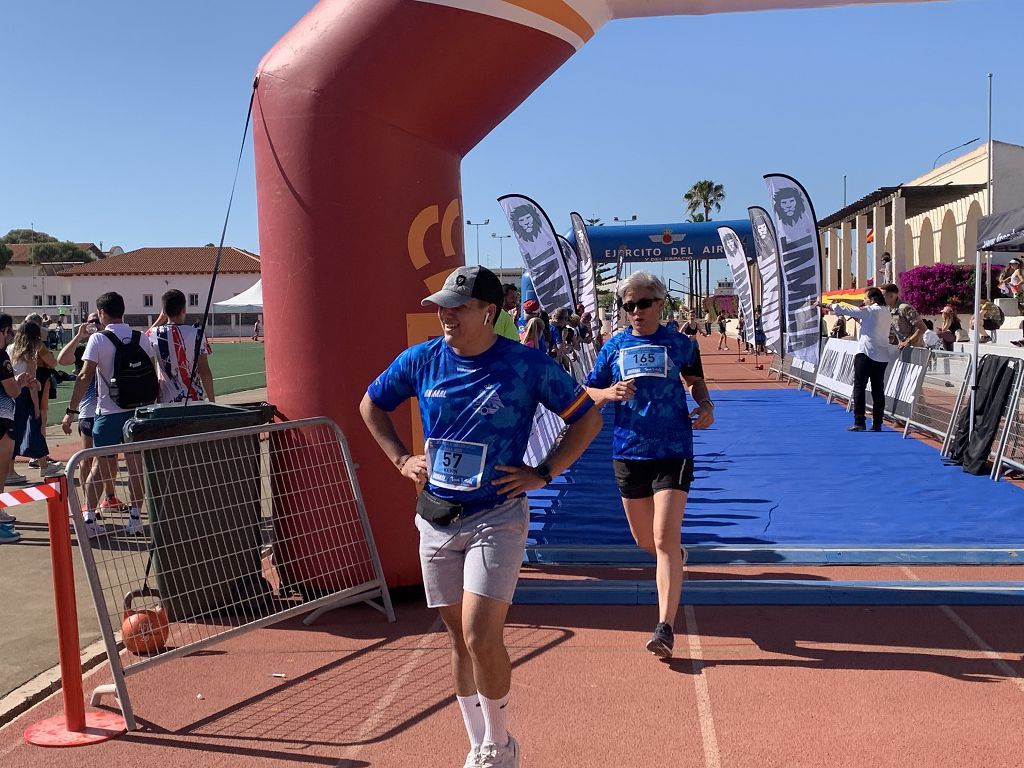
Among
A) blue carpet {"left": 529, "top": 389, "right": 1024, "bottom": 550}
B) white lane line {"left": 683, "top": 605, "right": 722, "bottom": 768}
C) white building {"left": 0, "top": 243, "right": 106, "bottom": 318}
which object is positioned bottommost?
blue carpet {"left": 529, "top": 389, "right": 1024, "bottom": 550}

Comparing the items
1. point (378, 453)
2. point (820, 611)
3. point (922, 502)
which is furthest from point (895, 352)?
point (378, 453)

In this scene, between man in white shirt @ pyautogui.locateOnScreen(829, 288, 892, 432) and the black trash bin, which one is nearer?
the black trash bin

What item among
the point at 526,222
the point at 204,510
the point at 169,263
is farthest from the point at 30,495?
the point at 169,263

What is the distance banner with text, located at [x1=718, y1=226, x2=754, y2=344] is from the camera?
2830 cm

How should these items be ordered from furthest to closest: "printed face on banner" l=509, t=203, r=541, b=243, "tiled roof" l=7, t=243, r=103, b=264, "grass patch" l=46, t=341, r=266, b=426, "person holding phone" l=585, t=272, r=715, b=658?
"tiled roof" l=7, t=243, r=103, b=264
"printed face on banner" l=509, t=203, r=541, b=243
"grass patch" l=46, t=341, r=266, b=426
"person holding phone" l=585, t=272, r=715, b=658

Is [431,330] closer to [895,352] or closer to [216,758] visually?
[216,758]

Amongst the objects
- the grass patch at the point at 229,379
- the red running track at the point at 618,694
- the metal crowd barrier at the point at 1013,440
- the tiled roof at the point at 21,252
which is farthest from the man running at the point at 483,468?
the tiled roof at the point at 21,252

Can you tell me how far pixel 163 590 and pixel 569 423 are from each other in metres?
2.65

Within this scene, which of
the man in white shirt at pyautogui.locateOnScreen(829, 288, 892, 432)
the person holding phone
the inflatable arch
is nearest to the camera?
the person holding phone

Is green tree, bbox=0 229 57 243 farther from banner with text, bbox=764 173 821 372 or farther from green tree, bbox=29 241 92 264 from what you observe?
banner with text, bbox=764 173 821 372

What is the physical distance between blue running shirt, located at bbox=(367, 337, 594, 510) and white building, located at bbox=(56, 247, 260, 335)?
275 ft

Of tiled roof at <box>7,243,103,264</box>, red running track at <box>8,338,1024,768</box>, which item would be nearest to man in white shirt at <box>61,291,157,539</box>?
red running track at <box>8,338,1024,768</box>

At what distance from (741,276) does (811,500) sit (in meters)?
20.5

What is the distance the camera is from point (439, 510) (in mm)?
3582
